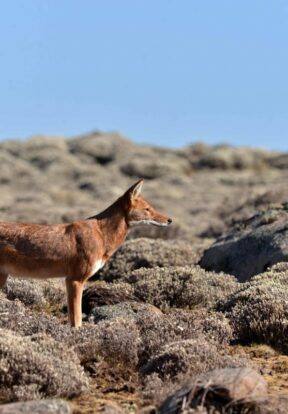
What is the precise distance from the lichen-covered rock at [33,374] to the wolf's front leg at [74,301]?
2.98 meters

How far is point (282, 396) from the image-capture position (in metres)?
7.86

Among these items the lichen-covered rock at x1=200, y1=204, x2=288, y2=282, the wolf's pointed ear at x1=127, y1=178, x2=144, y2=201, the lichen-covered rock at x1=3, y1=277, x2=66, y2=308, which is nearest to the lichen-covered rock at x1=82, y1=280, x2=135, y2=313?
the lichen-covered rock at x1=3, y1=277, x2=66, y2=308

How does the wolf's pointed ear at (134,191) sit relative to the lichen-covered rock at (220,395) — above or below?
above

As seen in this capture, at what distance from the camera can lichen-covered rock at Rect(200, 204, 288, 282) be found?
671 inches

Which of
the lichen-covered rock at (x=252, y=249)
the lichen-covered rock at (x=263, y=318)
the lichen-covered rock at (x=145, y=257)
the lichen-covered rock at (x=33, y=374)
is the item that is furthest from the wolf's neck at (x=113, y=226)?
the lichen-covered rock at (x=145, y=257)

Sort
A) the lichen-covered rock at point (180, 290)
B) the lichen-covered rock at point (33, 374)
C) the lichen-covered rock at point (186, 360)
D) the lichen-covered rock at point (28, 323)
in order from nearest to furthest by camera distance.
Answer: the lichen-covered rock at point (33, 374)
the lichen-covered rock at point (186, 360)
the lichen-covered rock at point (28, 323)
the lichen-covered rock at point (180, 290)

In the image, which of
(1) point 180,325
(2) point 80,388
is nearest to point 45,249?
(1) point 180,325

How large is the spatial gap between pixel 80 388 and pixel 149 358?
4.59 ft

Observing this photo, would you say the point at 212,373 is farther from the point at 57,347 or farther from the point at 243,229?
the point at 243,229

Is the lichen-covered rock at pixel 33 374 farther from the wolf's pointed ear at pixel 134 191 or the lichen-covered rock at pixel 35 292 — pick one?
the lichen-covered rock at pixel 35 292

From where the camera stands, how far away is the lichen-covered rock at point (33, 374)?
304 inches

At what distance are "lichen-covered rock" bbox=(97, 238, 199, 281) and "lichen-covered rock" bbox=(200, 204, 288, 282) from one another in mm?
813

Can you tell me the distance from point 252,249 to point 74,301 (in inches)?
280

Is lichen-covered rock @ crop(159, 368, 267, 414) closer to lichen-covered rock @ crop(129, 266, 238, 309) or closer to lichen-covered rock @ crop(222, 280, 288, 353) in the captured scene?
lichen-covered rock @ crop(222, 280, 288, 353)
